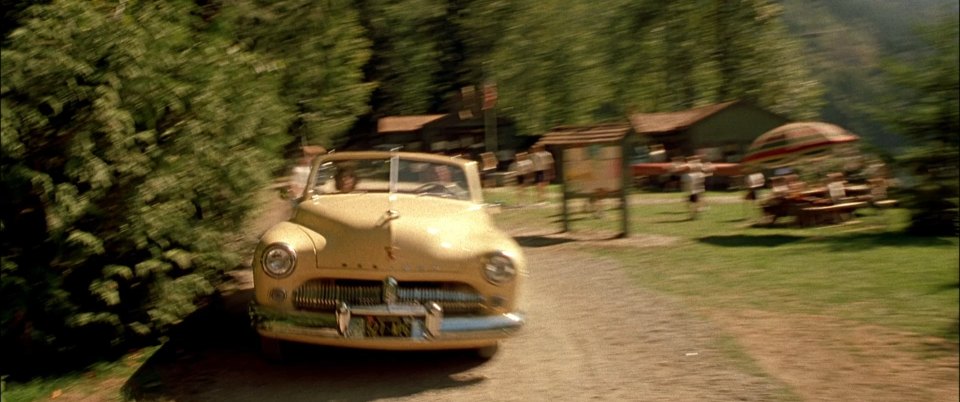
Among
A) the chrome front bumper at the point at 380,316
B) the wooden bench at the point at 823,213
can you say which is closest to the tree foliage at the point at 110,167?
the chrome front bumper at the point at 380,316

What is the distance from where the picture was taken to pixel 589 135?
46.2ft

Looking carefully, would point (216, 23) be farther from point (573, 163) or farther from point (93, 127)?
point (573, 163)

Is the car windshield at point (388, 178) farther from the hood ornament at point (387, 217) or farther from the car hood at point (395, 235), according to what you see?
the hood ornament at point (387, 217)

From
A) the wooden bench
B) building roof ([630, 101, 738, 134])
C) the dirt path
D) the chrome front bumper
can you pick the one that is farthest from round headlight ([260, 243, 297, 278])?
building roof ([630, 101, 738, 134])

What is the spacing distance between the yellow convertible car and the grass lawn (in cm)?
286

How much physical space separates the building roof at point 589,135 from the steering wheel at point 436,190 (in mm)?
6045

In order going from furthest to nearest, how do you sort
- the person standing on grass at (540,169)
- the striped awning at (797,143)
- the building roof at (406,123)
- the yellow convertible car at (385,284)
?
the building roof at (406,123) → the person standing on grass at (540,169) → the striped awning at (797,143) → the yellow convertible car at (385,284)

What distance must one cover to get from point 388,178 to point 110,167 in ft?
7.61

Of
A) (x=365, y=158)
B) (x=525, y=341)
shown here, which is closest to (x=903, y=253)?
(x=525, y=341)

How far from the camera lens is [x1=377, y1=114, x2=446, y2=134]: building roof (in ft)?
109

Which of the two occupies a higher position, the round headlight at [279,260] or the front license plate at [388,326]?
the round headlight at [279,260]

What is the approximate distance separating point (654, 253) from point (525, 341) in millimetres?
5103

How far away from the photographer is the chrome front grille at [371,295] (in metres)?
6.33

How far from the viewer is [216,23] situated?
314 inches
